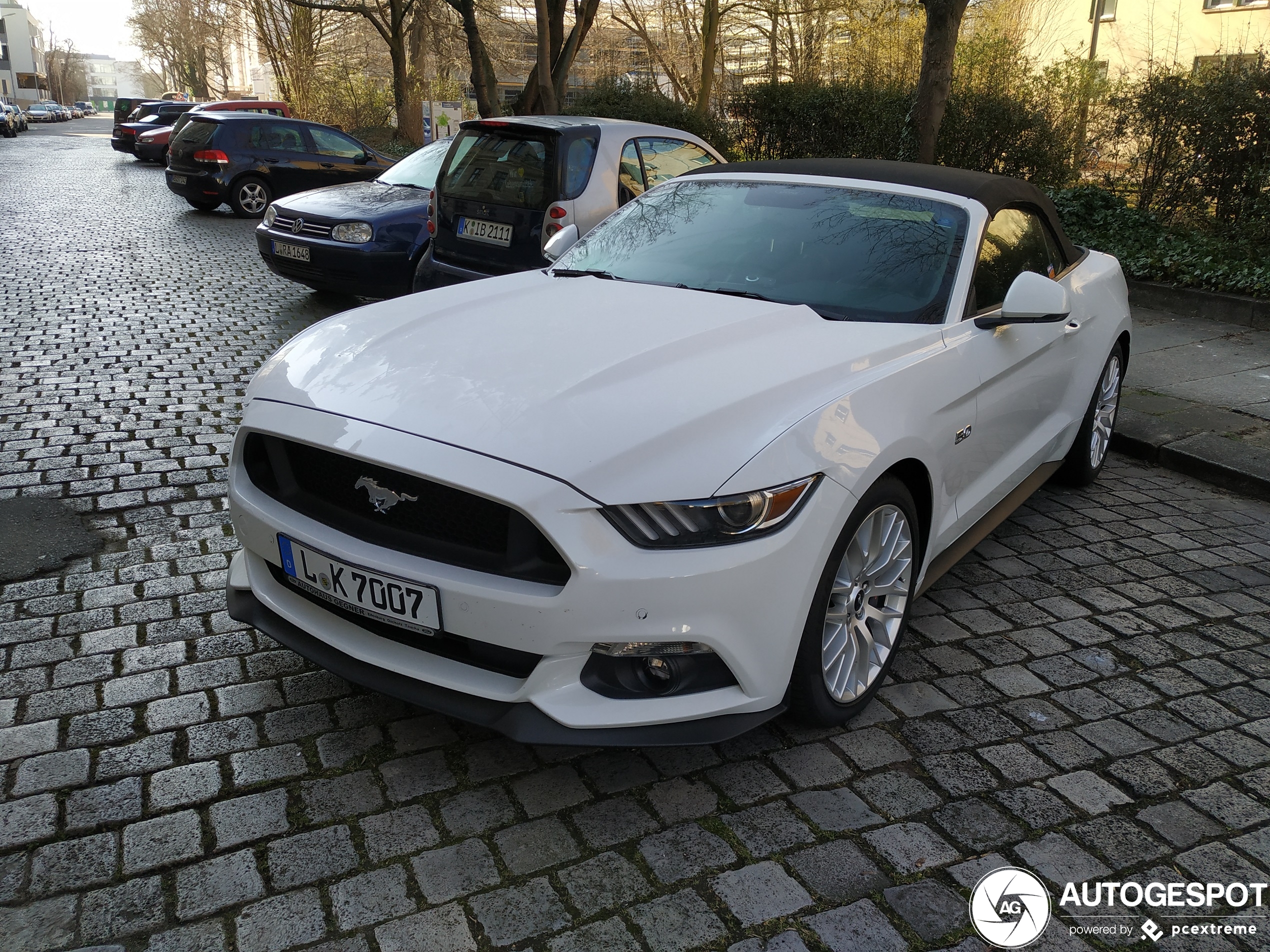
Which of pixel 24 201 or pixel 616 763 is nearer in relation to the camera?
pixel 616 763

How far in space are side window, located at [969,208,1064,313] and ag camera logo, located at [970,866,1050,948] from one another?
201cm

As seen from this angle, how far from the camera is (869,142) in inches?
569

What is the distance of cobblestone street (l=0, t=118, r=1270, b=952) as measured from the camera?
2393mm

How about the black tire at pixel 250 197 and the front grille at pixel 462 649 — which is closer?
the front grille at pixel 462 649

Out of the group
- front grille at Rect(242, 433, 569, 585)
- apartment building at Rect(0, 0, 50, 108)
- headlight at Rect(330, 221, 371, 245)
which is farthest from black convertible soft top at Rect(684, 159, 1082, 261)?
apartment building at Rect(0, 0, 50, 108)

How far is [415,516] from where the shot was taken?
2.72 m

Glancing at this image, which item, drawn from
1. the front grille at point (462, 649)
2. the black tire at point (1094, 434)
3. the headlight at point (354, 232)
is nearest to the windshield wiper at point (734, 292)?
the front grille at point (462, 649)

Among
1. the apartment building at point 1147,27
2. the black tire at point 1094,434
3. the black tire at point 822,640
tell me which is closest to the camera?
the black tire at point 822,640

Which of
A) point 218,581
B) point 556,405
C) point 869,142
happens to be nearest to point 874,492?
point 556,405

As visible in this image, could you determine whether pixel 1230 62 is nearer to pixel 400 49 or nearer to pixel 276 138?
pixel 276 138

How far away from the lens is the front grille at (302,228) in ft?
28.9

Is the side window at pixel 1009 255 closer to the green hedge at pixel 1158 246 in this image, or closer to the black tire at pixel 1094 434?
the black tire at pixel 1094 434

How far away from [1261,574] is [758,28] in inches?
1170

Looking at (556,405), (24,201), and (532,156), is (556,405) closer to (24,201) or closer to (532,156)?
(532,156)
